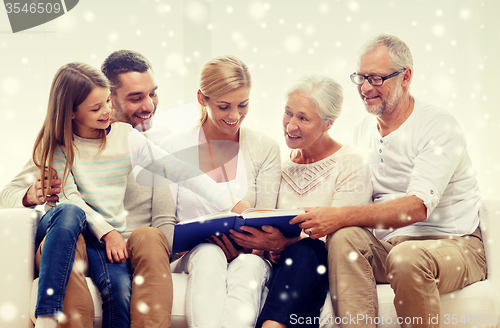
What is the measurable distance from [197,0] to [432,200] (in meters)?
1.84

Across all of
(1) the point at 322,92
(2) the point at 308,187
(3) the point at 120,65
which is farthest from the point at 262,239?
(3) the point at 120,65

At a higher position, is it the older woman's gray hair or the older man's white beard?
the older woman's gray hair

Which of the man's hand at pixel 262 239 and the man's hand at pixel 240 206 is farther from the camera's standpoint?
the man's hand at pixel 240 206

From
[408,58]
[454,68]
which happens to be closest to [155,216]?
[408,58]

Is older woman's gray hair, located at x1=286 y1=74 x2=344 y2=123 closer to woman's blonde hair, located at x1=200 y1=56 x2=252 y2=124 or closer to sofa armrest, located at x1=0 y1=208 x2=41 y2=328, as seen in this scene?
woman's blonde hair, located at x1=200 y1=56 x2=252 y2=124

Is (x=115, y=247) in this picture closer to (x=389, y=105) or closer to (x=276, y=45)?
(x=389, y=105)

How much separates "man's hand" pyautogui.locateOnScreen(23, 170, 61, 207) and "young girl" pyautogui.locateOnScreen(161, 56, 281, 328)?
432mm

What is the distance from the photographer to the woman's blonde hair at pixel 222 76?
5.74 ft

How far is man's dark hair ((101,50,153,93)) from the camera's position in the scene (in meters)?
2.02

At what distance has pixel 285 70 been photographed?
2684mm

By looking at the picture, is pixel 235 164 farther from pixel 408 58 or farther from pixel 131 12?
pixel 131 12

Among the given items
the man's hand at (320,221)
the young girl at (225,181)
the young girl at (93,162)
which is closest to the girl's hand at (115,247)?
the young girl at (93,162)

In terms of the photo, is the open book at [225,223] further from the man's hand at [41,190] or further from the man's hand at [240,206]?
the man's hand at [41,190]

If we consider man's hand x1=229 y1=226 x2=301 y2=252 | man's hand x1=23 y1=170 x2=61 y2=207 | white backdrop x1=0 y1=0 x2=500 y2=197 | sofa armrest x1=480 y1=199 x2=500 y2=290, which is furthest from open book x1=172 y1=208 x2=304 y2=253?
white backdrop x1=0 y1=0 x2=500 y2=197
